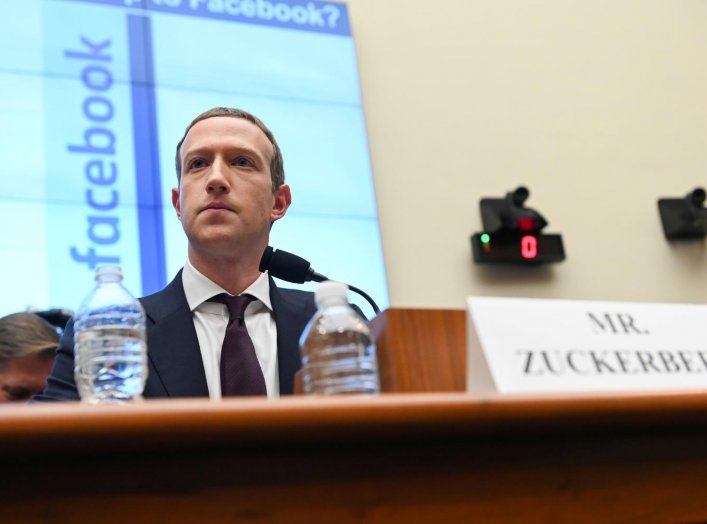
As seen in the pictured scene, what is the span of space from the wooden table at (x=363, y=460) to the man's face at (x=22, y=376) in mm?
1429

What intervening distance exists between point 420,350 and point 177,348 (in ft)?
2.05

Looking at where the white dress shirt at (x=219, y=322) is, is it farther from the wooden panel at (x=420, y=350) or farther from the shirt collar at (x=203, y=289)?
the wooden panel at (x=420, y=350)

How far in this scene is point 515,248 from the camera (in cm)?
327

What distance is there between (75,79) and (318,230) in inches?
36.1

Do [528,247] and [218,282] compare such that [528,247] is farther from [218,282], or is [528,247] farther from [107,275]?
[107,275]

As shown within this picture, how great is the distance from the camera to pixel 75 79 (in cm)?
289

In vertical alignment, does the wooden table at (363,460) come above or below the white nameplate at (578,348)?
below

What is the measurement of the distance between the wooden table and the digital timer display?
93.7 inches

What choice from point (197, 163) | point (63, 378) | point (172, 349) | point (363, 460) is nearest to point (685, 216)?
point (197, 163)

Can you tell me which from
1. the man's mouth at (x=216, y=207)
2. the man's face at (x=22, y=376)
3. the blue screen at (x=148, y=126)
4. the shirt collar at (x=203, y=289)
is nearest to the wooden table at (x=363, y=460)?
the shirt collar at (x=203, y=289)

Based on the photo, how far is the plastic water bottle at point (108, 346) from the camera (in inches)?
44.3

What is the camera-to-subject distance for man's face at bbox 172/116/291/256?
168 centimetres

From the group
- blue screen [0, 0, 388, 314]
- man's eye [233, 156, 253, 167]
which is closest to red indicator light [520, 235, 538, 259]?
blue screen [0, 0, 388, 314]

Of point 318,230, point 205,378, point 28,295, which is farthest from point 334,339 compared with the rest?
point 318,230
